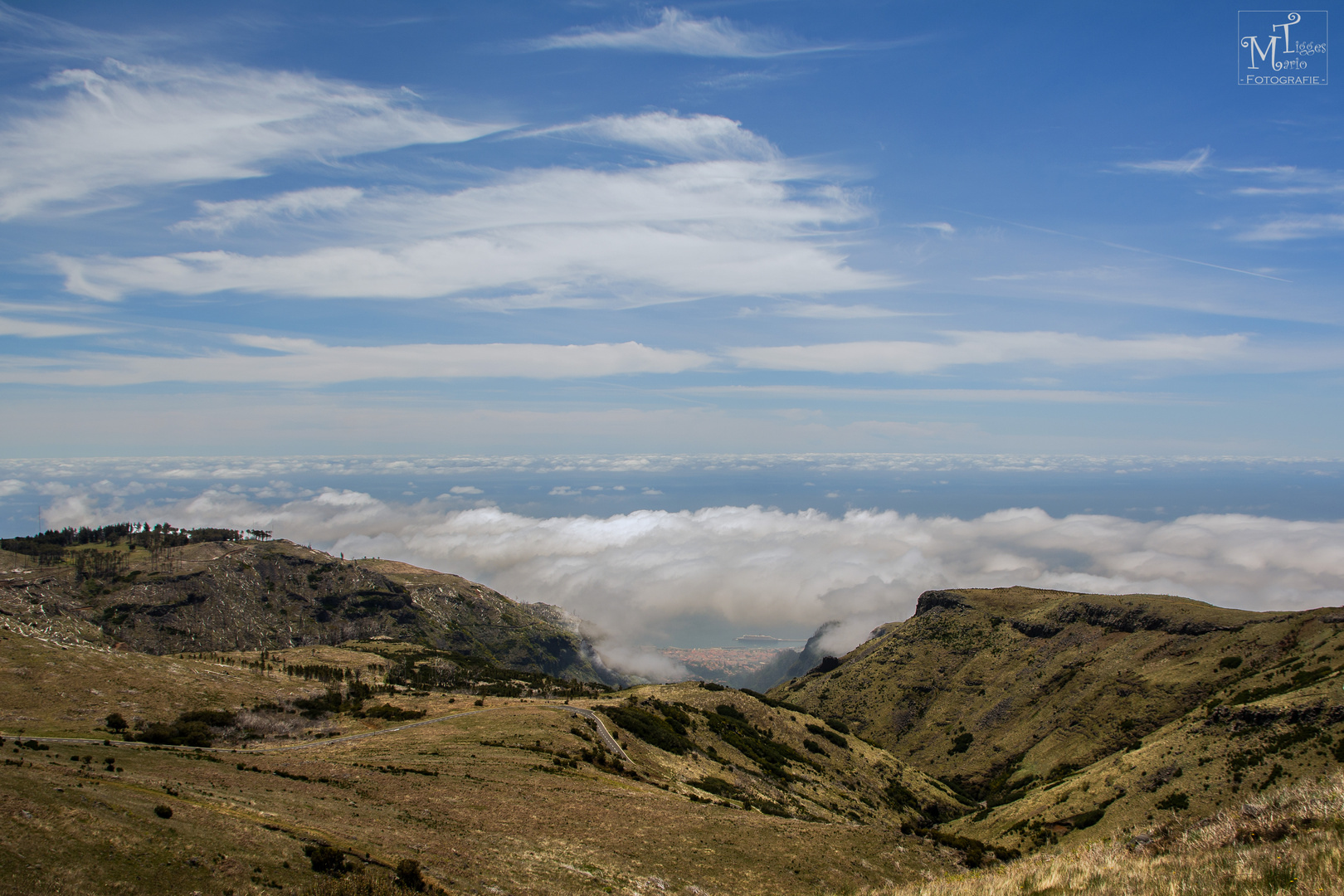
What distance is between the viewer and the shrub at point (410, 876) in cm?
2273

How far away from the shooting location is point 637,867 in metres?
31.9

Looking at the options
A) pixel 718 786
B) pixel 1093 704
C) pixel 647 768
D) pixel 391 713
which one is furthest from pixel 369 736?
pixel 1093 704

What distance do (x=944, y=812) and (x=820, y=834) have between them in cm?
6710

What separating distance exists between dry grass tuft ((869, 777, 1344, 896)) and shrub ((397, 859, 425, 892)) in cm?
1804

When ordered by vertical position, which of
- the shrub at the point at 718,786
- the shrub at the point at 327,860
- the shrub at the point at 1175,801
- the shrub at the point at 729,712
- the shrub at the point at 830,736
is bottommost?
the shrub at the point at 830,736

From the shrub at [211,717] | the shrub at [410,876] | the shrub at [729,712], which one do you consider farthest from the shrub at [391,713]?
the shrub at [410,876]

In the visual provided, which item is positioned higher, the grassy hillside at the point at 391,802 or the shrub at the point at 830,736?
the grassy hillside at the point at 391,802

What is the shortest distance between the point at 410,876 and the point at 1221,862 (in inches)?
1040

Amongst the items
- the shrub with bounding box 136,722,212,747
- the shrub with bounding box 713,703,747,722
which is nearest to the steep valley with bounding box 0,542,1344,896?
the shrub with bounding box 136,722,212,747

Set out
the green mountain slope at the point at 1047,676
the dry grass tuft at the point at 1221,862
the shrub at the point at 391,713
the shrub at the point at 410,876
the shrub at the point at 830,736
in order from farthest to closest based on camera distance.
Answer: the shrub at the point at 830,736, the green mountain slope at the point at 1047,676, the shrub at the point at 391,713, the shrub at the point at 410,876, the dry grass tuft at the point at 1221,862

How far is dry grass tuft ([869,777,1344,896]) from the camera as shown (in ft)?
49.0

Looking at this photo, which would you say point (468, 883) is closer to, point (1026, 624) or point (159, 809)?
point (159, 809)

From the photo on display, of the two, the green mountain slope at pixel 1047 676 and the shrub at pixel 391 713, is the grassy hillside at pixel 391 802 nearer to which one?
the shrub at pixel 391 713

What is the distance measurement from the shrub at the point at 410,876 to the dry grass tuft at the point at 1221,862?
1804 centimetres
